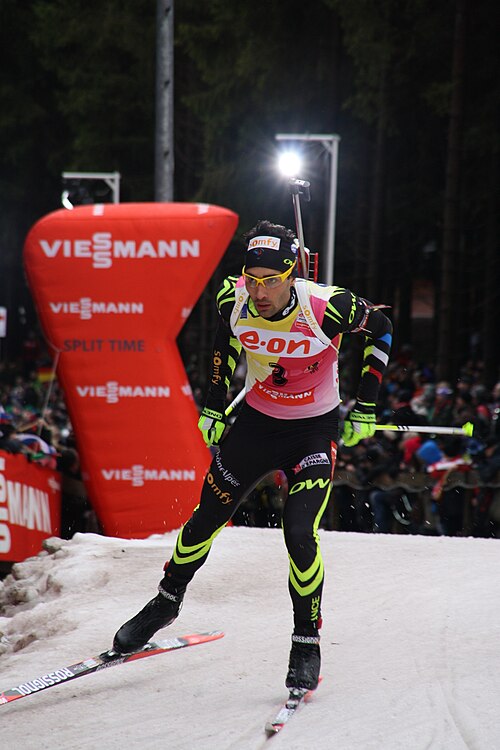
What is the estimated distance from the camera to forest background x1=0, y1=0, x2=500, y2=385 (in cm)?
1928

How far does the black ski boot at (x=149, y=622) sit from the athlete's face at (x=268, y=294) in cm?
148

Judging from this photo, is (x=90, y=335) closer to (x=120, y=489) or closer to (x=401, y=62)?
Answer: (x=120, y=489)

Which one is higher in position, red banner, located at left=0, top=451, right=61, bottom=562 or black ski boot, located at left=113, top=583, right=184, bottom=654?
black ski boot, located at left=113, top=583, right=184, bottom=654

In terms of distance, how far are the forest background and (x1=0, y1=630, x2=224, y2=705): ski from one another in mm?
10665

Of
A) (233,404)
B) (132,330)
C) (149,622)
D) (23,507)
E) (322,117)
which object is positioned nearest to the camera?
(149,622)

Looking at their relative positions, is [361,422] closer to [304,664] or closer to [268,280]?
[268,280]

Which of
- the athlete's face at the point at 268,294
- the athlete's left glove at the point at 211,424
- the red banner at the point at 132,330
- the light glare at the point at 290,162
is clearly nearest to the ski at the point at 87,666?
the athlete's left glove at the point at 211,424

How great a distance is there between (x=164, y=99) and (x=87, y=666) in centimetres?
1028

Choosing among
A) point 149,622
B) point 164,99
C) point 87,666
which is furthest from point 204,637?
point 164,99

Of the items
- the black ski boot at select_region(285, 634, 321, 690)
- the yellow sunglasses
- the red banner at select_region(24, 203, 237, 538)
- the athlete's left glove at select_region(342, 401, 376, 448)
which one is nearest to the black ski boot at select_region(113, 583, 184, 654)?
the black ski boot at select_region(285, 634, 321, 690)

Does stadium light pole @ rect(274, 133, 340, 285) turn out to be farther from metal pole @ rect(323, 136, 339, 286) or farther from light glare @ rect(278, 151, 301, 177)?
light glare @ rect(278, 151, 301, 177)

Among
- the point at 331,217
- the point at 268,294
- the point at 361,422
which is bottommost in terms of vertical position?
the point at 361,422

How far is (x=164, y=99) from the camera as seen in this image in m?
13.8

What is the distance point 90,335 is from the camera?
8.87 metres
